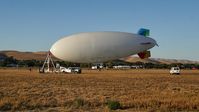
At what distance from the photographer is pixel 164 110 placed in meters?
18.3

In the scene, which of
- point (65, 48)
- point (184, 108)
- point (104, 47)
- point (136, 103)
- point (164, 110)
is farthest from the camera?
point (65, 48)

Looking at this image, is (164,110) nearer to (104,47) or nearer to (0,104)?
(0,104)

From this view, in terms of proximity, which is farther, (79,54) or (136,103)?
(79,54)

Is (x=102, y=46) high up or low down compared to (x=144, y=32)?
down

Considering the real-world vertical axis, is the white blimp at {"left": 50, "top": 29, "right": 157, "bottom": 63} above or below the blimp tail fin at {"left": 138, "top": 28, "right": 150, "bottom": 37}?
below

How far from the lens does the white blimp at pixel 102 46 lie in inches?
1451

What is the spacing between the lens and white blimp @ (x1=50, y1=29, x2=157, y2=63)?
36.8 m

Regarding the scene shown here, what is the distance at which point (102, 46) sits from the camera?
1464 inches

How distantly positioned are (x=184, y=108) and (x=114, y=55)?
1847cm

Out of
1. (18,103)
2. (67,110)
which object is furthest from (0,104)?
(67,110)

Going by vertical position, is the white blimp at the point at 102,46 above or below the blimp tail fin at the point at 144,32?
below

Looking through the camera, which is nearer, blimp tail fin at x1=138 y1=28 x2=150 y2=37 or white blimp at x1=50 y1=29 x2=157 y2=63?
white blimp at x1=50 y1=29 x2=157 y2=63

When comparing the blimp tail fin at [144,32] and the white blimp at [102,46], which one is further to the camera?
the blimp tail fin at [144,32]

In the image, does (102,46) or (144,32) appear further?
(144,32)
